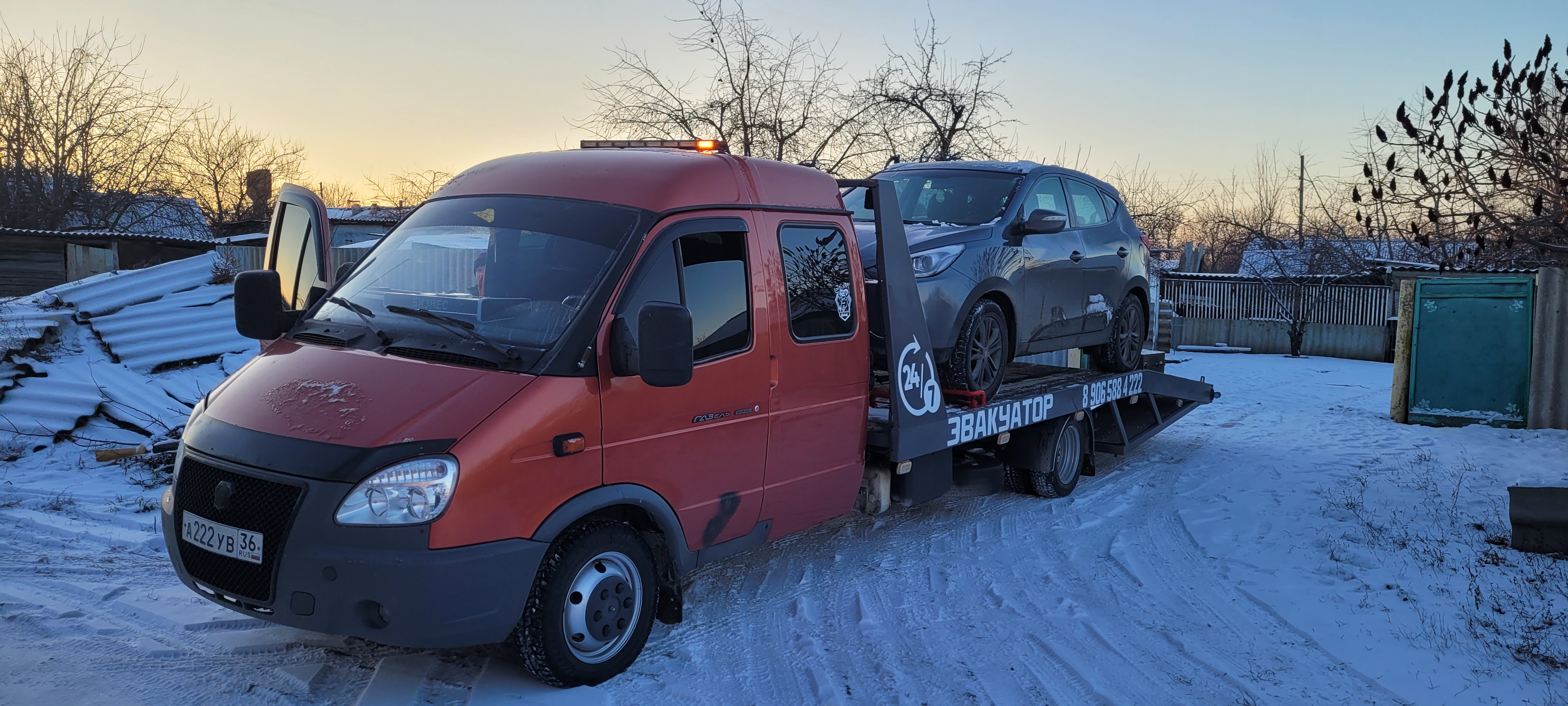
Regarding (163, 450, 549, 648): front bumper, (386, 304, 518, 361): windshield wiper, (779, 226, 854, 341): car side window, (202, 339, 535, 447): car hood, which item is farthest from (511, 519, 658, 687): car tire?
(779, 226, 854, 341): car side window

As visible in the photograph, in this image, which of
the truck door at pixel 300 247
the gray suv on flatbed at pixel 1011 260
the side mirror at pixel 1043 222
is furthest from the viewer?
the side mirror at pixel 1043 222

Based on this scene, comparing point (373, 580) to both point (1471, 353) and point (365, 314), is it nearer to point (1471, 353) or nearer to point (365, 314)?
point (365, 314)

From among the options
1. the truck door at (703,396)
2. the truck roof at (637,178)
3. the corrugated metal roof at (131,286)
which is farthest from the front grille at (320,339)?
the corrugated metal roof at (131,286)

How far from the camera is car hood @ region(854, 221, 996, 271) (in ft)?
19.9

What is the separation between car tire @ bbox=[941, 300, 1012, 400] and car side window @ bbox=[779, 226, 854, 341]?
52.0 inches

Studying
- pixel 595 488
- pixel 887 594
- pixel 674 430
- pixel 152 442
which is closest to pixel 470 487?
pixel 595 488

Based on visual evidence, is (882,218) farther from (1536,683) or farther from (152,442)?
(152,442)

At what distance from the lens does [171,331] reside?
9844mm

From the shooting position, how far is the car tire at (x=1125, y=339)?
8820mm

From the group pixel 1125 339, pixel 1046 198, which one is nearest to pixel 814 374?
pixel 1046 198

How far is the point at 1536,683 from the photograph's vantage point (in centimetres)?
429

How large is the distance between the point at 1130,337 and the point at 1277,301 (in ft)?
68.2

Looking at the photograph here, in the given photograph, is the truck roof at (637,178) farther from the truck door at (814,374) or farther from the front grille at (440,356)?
the front grille at (440,356)

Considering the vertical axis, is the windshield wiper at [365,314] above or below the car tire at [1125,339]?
above
